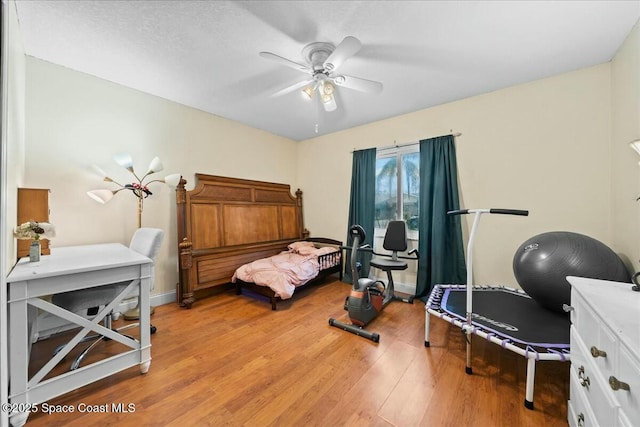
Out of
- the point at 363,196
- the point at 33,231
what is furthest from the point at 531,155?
the point at 33,231

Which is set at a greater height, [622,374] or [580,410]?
[622,374]

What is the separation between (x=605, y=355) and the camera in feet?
2.91

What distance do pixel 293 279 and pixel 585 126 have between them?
345 centimetres

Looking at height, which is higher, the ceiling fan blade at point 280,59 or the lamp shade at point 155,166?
the ceiling fan blade at point 280,59

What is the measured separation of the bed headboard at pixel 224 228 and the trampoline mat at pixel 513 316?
2666 millimetres

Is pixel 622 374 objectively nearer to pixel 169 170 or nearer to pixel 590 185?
pixel 590 185

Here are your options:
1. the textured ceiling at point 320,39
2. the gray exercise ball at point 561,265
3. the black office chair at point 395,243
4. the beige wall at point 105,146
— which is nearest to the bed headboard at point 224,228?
the beige wall at point 105,146

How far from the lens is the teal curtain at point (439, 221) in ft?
9.84

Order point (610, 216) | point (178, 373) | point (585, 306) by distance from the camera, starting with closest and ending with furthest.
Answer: point (585, 306) < point (178, 373) < point (610, 216)

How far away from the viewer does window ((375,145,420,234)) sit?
3479 mm

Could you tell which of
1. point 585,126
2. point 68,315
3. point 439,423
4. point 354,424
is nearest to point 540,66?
point 585,126

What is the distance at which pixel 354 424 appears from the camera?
1322mm

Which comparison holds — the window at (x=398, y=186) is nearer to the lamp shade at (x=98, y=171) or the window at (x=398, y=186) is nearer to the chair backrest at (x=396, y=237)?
the chair backrest at (x=396, y=237)

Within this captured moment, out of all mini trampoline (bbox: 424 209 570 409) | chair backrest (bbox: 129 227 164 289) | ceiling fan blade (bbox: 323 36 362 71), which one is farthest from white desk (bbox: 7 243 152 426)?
mini trampoline (bbox: 424 209 570 409)
